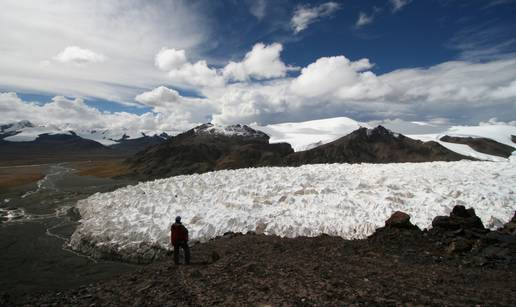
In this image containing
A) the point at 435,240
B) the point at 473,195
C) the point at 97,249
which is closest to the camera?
the point at 435,240

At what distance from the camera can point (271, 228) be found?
62.5 feet

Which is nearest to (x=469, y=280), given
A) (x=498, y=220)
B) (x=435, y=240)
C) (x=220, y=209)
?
(x=435, y=240)

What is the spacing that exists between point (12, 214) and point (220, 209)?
26967mm

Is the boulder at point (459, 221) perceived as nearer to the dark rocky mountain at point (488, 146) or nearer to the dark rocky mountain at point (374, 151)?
the dark rocky mountain at point (374, 151)

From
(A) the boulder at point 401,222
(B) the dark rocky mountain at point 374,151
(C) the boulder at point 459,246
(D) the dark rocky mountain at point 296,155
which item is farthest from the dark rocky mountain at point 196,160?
(C) the boulder at point 459,246

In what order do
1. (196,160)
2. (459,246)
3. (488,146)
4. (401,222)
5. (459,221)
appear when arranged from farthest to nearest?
(488,146)
(196,160)
(401,222)
(459,221)
(459,246)

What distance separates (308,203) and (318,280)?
11332 mm

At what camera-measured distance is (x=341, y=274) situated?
11305mm

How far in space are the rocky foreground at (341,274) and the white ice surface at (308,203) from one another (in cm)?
313

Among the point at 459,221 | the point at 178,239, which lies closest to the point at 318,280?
the point at 178,239

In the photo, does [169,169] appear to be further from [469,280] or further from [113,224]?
[469,280]

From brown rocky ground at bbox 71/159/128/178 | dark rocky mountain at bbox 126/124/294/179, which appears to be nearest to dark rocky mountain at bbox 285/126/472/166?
dark rocky mountain at bbox 126/124/294/179

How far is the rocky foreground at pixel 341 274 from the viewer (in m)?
9.55

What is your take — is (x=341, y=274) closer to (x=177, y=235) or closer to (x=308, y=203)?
(x=177, y=235)
